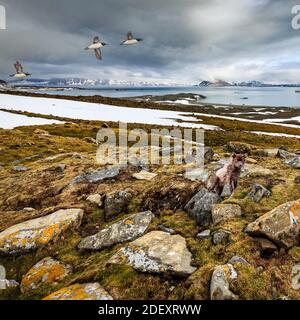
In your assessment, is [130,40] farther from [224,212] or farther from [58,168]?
[224,212]

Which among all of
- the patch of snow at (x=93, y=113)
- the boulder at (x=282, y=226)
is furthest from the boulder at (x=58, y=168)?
the patch of snow at (x=93, y=113)

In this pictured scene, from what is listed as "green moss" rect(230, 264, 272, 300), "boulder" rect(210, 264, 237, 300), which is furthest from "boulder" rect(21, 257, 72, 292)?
"green moss" rect(230, 264, 272, 300)

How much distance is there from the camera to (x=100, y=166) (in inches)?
797

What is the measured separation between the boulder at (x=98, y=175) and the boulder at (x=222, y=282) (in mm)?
10410

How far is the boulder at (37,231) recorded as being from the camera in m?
11.4

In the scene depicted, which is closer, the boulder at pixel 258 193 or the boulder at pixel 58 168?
the boulder at pixel 258 193

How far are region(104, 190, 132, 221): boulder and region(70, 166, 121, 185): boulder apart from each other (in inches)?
129

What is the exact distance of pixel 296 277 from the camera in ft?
26.2

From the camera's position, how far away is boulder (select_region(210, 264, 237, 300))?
7434 millimetres

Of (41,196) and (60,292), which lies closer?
(60,292)

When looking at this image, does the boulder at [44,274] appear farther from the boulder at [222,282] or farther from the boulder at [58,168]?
the boulder at [58,168]
